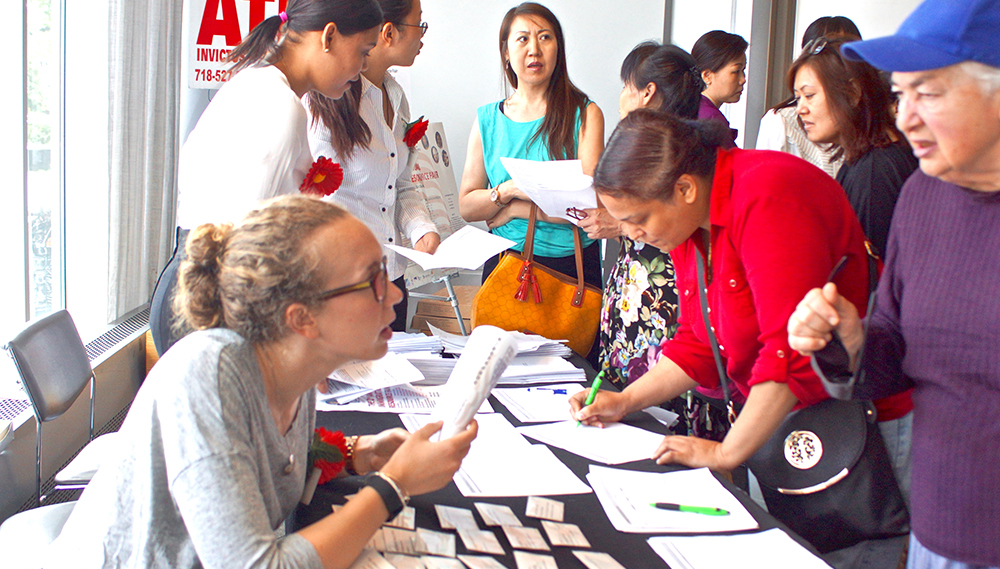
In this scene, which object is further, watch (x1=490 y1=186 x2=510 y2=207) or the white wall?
the white wall

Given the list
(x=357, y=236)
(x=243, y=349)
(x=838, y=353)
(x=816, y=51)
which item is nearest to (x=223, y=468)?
(x=243, y=349)

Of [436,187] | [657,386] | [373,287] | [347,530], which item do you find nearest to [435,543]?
[347,530]

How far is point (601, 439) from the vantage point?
1.59 metres

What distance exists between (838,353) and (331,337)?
0.82 meters

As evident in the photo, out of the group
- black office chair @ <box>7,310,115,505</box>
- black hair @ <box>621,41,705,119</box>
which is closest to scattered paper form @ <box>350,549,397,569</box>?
black office chair @ <box>7,310,115,505</box>

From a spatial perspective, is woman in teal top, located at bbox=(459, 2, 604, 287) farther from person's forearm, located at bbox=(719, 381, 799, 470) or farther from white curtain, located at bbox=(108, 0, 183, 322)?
white curtain, located at bbox=(108, 0, 183, 322)

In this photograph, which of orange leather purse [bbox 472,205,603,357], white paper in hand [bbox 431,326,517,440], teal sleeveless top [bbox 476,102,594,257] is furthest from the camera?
teal sleeveless top [bbox 476,102,594,257]

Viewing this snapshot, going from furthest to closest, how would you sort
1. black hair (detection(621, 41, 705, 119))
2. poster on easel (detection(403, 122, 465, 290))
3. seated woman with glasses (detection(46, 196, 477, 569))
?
poster on easel (detection(403, 122, 465, 290)), black hair (detection(621, 41, 705, 119)), seated woman with glasses (detection(46, 196, 477, 569))

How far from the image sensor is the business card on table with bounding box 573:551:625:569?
1075mm

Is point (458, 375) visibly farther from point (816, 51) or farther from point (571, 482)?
point (816, 51)

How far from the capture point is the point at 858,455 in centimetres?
136

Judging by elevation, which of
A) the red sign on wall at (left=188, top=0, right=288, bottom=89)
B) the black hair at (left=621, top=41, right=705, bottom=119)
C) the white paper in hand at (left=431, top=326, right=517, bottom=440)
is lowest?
the white paper in hand at (left=431, top=326, right=517, bottom=440)

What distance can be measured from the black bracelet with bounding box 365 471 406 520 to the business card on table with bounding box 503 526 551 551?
188 millimetres

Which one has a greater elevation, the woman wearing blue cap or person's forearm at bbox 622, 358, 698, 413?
the woman wearing blue cap
